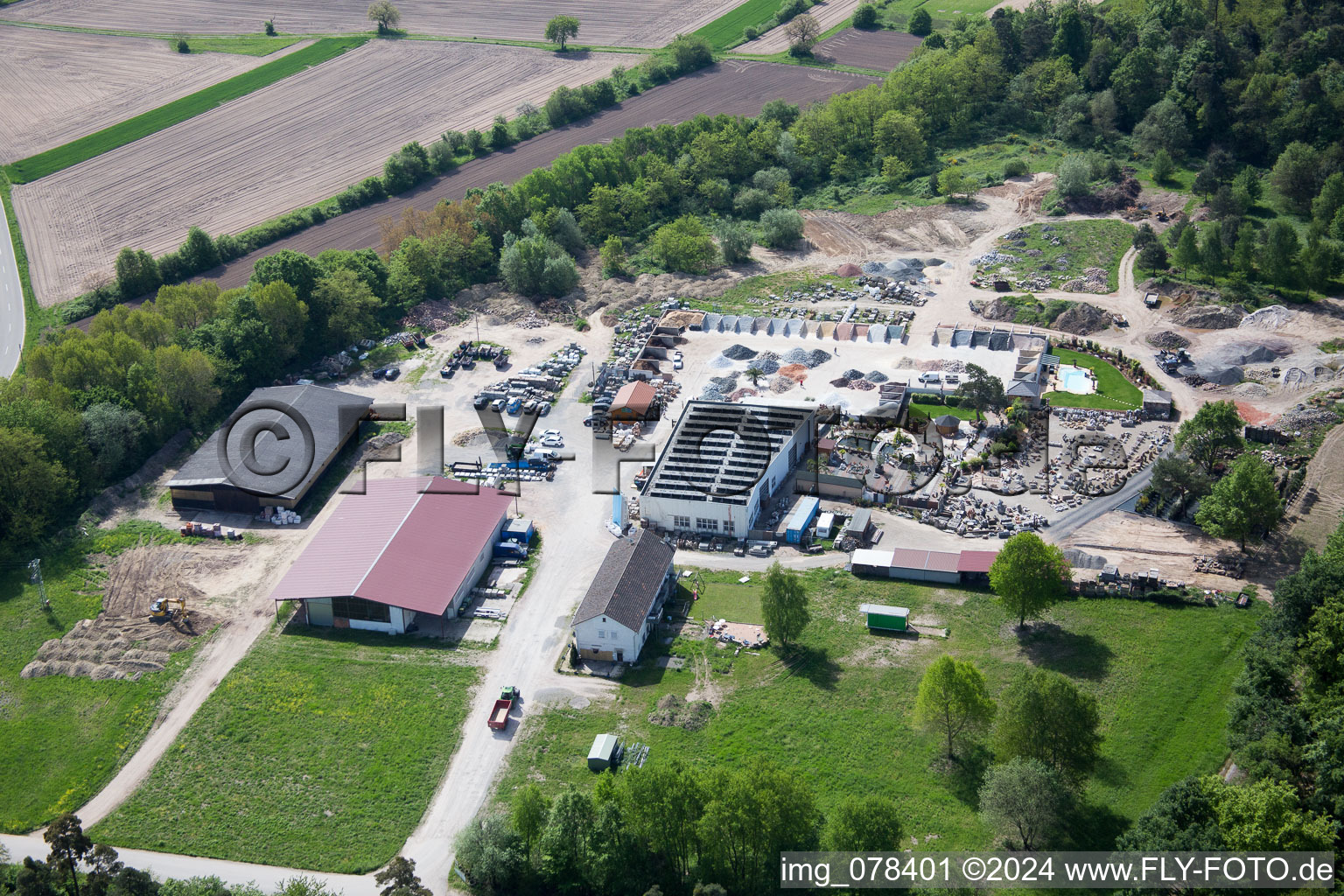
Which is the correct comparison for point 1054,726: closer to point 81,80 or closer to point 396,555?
point 396,555

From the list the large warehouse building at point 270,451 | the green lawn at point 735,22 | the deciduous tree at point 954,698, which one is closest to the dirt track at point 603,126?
the green lawn at point 735,22

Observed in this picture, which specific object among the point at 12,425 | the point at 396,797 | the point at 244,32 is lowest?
the point at 396,797

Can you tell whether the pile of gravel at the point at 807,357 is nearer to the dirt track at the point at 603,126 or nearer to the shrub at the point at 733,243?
the shrub at the point at 733,243

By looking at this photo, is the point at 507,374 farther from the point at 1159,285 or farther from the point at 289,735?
the point at 1159,285

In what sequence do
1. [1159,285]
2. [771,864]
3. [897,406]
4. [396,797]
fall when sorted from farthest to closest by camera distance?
1. [1159,285]
2. [897,406]
3. [396,797]
4. [771,864]

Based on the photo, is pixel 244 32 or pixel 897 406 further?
pixel 244 32

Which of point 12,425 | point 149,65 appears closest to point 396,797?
point 12,425

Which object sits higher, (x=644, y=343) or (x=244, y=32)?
(x=244, y=32)

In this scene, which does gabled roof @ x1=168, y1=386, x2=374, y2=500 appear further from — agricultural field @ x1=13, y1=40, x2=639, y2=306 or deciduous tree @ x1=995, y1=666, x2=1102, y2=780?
deciduous tree @ x1=995, y1=666, x2=1102, y2=780
